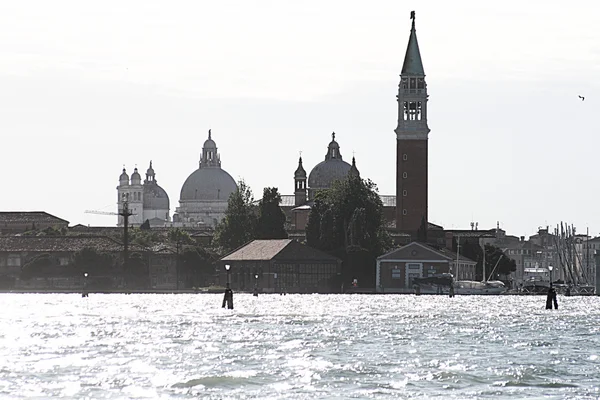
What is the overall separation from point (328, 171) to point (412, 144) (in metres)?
44.1

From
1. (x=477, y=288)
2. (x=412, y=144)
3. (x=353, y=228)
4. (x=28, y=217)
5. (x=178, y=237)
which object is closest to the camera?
(x=353, y=228)

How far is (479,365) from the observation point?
38031 millimetres

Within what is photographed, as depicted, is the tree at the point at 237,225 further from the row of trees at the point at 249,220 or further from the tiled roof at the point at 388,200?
the tiled roof at the point at 388,200

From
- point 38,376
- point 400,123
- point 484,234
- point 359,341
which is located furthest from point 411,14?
point 38,376

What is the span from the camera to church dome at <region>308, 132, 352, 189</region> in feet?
605

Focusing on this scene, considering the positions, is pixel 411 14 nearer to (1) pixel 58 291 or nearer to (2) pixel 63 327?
(1) pixel 58 291

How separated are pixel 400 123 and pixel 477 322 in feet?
275

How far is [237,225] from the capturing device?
458 ft

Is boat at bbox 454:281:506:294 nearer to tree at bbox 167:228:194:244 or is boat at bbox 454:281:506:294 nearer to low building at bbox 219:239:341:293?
low building at bbox 219:239:341:293

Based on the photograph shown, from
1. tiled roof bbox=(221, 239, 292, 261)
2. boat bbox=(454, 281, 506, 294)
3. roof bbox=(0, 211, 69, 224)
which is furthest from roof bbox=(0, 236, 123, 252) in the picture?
roof bbox=(0, 211, 69, 224)

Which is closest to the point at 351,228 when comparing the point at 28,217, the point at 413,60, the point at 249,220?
the point at 249,220

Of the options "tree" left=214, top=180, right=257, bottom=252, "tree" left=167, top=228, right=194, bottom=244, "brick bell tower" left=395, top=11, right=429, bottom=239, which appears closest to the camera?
"tree" left=214, top=180, right=257, bottom=252

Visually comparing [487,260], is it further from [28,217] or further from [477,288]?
[28,217]

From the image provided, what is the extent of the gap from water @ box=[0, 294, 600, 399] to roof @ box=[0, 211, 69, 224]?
124 metres
